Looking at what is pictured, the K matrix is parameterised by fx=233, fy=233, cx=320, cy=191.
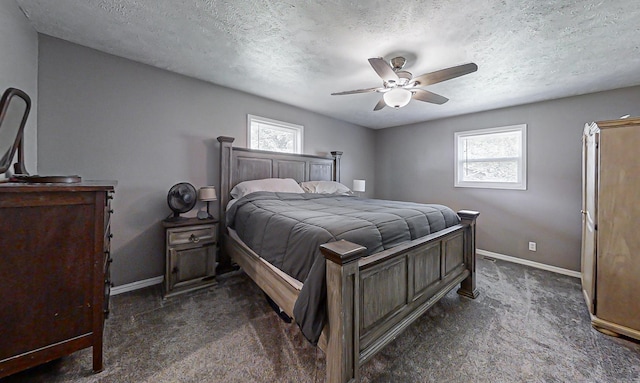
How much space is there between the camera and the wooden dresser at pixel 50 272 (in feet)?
3.95

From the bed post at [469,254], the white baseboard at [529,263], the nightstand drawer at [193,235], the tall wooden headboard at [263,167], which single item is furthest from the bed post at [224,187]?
the white baseboard at [529,263]

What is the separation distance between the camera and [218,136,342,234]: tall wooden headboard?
314 centimetres

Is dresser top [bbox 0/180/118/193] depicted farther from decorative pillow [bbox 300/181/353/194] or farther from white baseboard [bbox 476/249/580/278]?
white baseboard [bbox 476/249/580/278]

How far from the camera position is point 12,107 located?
161 centimetres

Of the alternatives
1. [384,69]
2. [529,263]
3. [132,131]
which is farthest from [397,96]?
[529,263]

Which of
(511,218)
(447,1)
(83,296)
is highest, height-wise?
(447,1)

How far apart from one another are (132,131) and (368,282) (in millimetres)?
2921

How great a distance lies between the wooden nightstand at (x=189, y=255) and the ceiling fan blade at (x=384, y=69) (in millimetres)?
2319

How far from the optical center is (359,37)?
6.74 feet

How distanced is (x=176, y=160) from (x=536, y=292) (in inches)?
178

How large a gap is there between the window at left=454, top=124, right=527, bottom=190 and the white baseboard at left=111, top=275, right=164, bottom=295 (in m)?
4.95

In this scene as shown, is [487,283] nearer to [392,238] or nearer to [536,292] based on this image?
[536,292]

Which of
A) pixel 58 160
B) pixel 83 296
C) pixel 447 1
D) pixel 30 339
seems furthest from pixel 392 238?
pixel 58 160

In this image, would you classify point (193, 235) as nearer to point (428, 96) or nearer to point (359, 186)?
point (428, 96)
